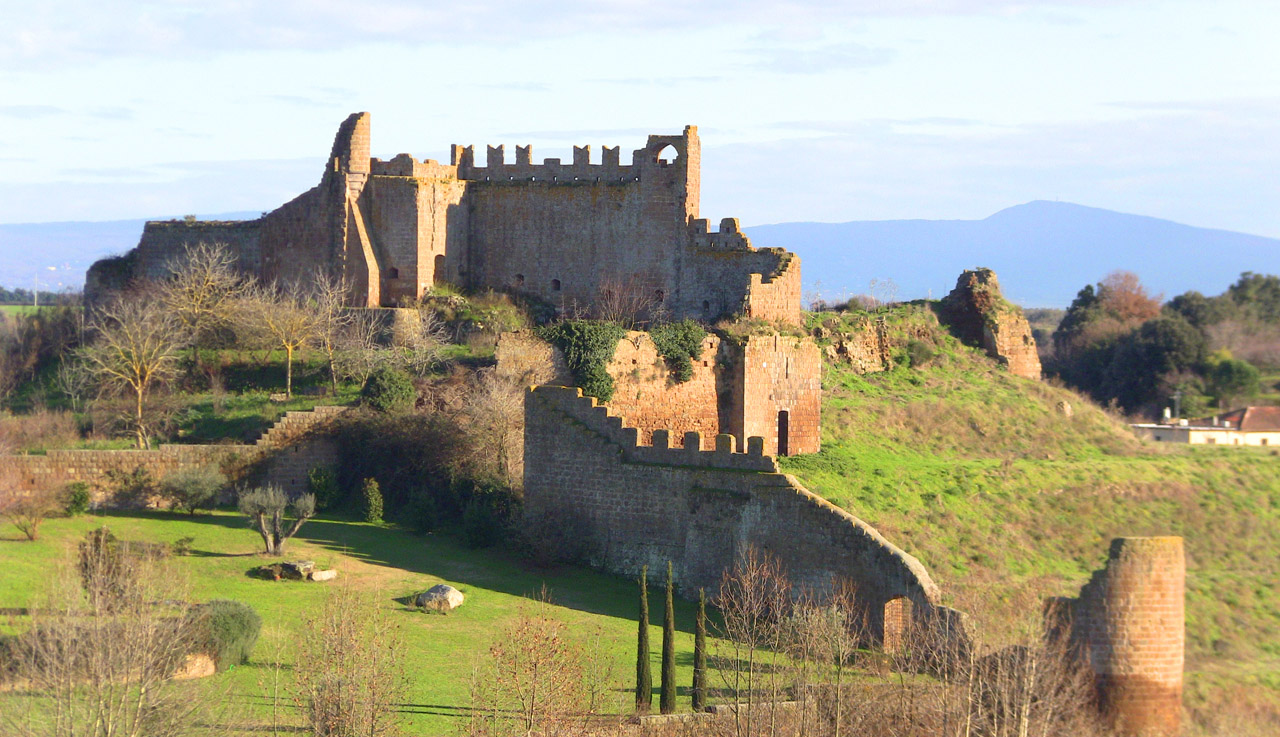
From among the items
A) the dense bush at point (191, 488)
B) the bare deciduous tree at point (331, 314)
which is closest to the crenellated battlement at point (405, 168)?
the bare deciduous tree at point (331, 314)

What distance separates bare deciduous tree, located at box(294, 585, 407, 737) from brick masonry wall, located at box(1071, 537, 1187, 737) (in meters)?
9.76

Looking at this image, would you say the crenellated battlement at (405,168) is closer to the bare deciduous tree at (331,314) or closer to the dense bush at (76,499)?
the bare deciduous tree at (331,314)

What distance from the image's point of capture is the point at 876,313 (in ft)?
156

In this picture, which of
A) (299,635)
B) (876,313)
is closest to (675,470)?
(299,635)

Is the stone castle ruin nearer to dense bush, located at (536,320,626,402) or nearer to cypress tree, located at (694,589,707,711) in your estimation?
dense bush, located at (536,320,626,402)

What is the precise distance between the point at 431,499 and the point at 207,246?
51.0 feet

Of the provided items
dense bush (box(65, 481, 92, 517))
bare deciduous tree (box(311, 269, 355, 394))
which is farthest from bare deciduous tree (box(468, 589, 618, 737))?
bare deciduous tree (box(311, 269, 355, 394))

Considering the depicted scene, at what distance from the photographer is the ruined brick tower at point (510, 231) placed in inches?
1673

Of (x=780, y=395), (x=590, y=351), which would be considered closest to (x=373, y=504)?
(x=590, y=351)

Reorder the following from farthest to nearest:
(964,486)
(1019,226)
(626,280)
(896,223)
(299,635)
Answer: (896,223), (1019,226), (626,280), (964,486), (299,635)

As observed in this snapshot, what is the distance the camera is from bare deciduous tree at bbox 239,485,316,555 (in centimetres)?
3105

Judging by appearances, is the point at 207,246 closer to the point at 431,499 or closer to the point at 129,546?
the point at 431,499

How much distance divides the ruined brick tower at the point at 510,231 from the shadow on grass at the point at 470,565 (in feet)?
36.0

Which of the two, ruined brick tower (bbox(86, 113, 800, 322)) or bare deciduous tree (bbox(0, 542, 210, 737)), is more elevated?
ruined brick tower (bbox(86, 113, 800, 322))
